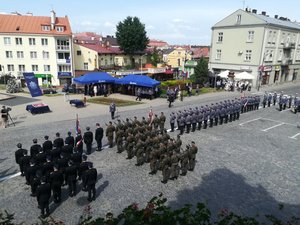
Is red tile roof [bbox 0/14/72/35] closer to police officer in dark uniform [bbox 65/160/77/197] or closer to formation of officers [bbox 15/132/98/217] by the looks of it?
formation of officers [bbox 15/132/98/217]

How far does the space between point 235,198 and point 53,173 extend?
7.55 meters

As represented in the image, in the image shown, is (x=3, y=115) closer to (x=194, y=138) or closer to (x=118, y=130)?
(x=118, y=130)

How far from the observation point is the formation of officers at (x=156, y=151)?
12.8m

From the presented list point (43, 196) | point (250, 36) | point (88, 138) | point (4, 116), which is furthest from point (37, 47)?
point (43, 196)

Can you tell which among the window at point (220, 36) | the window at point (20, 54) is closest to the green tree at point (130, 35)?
the window at point (220, 36)

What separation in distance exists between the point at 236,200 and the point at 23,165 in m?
9.46

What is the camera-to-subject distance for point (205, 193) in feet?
38.8

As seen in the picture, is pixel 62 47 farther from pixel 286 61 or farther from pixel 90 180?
pixel 90 180

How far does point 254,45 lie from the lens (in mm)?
47531

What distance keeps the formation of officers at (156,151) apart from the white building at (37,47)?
39.3 meters

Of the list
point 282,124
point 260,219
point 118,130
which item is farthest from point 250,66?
point 260,219

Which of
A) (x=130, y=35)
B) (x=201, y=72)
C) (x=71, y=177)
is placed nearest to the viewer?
(x=71, y=177)

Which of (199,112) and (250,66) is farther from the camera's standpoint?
(250,66)

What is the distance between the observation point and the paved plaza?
1075 centimetres
